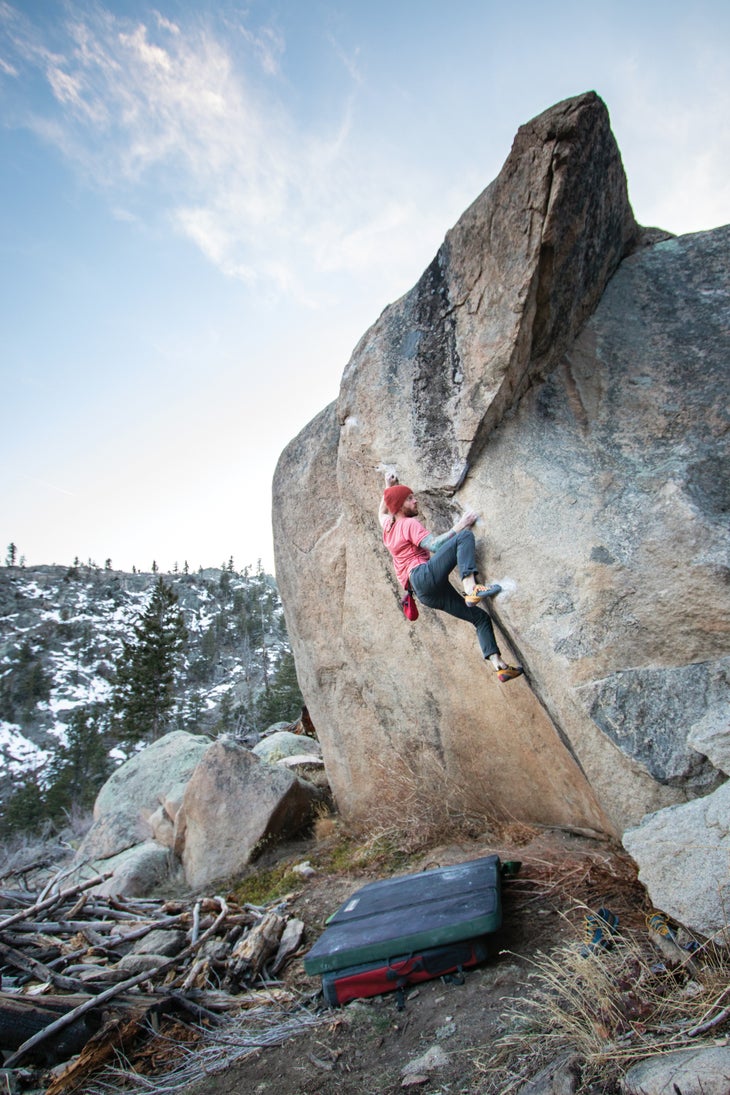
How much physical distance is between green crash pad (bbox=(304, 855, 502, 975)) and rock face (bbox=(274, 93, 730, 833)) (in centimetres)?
124

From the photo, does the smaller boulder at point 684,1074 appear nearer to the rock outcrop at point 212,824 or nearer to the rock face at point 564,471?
the rock face at point 564,471

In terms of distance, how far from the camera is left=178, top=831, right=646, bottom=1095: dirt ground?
2861mm

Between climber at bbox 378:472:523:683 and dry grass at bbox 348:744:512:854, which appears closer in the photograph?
climber at bbox 378:472:523:683

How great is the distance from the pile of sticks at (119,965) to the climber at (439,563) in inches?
129

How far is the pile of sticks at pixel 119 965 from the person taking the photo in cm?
394

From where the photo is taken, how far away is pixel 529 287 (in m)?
5.20

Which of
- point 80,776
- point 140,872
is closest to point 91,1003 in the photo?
point 140,872

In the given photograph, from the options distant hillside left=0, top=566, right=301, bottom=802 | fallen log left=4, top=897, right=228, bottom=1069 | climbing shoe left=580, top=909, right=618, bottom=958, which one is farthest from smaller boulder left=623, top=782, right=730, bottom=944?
distant hillside left=0, top=566, right=301, bottom=802

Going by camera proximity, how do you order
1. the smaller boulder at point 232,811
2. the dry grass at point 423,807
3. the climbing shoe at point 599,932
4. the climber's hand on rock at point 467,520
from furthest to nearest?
1. the smaller boulder at point 232,811
2. the dry grass at point 423,807
3. the climber's hand on rock at point 467,520
4. the climbing shoe at point 599,932

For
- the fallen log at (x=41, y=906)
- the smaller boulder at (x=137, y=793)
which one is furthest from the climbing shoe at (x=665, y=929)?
the smaller boulder at (x=137, y=793)

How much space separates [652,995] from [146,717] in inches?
1064

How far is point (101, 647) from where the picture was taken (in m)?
78.2

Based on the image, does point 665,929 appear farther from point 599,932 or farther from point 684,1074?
point 684,1074

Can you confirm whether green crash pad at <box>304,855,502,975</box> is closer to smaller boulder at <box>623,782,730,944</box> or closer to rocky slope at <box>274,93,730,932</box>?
smaller boulder at <box>623,782,730,944</box>
